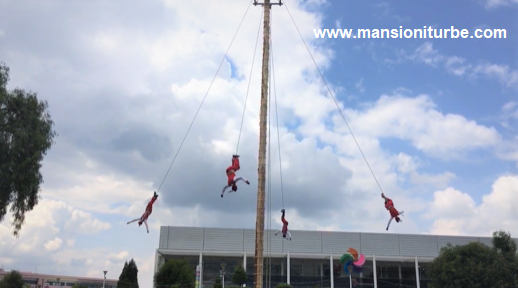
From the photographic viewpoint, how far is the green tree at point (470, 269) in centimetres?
3731

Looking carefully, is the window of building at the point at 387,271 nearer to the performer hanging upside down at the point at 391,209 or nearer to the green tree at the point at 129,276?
the green tree at the point at 129,276

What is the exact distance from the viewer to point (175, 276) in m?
→ 47.7

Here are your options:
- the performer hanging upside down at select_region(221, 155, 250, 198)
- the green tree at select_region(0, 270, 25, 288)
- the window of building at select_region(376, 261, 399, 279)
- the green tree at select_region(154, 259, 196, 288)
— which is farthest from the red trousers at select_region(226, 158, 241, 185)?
the window of building at select_region(376, 261, 399, 279)

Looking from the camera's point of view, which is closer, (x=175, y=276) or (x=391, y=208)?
(x=391, y=208)

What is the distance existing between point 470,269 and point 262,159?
31.4 m

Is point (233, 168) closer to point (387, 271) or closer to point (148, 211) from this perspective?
point (148, 211)

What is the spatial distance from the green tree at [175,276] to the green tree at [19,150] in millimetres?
28396

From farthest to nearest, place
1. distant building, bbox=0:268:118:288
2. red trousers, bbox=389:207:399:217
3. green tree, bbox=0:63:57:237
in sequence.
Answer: distant building, bbox=0:268:118:288, green tree, bbox=0:63:57:237, red trousers, bbox=389:207:399:217

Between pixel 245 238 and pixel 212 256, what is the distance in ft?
21.0

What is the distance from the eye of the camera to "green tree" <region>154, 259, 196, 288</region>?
155 feet

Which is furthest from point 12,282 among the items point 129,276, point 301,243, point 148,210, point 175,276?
point 148,210

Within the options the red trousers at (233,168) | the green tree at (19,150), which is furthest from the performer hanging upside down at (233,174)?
the green tree at (19,150)

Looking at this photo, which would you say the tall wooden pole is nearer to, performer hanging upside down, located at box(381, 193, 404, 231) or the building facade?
performer hanging upside down, located at box(381, 193, 404, 231)

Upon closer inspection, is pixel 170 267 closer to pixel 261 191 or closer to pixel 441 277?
pixel 441 277
